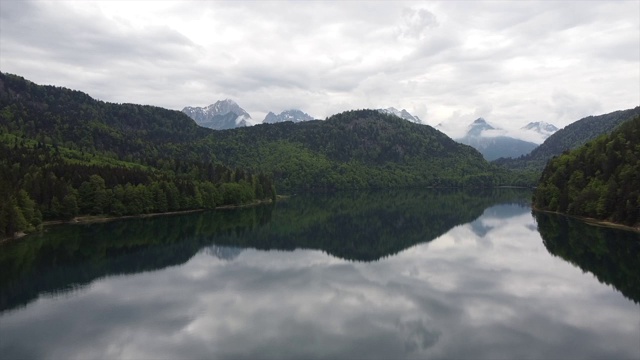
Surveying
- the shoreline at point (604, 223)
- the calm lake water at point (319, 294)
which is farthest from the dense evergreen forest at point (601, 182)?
the calm lake water at point (319, 294)

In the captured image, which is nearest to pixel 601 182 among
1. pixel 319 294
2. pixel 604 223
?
pixel 604 223

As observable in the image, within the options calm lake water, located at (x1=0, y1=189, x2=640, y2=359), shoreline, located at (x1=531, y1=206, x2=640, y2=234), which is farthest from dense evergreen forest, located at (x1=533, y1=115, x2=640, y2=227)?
calm lake water, located at (x1=0, y1=189, x2=640, y2=359)

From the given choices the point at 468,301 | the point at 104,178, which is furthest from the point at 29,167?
the point at 468,301

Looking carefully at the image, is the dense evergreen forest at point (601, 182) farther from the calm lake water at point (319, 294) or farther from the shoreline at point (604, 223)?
the calm lake water at point (319, 294)

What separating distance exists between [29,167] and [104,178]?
67.2ft

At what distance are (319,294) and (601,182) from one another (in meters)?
95.2

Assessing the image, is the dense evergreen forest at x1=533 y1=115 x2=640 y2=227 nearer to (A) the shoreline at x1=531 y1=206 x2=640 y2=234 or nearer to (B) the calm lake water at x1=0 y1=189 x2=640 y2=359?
(A) the shoreline at x1=531 y1=206 x2=640 y2=234

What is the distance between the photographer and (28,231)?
106375mm

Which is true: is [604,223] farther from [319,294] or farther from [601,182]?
[319,294]

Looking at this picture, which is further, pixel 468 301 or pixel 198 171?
pixel 198 171

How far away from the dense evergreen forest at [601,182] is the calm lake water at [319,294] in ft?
27.0

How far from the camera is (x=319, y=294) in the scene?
205 ft

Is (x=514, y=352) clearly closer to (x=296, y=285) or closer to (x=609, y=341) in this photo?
(x=609, y=341)

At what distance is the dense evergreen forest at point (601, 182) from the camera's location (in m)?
109
